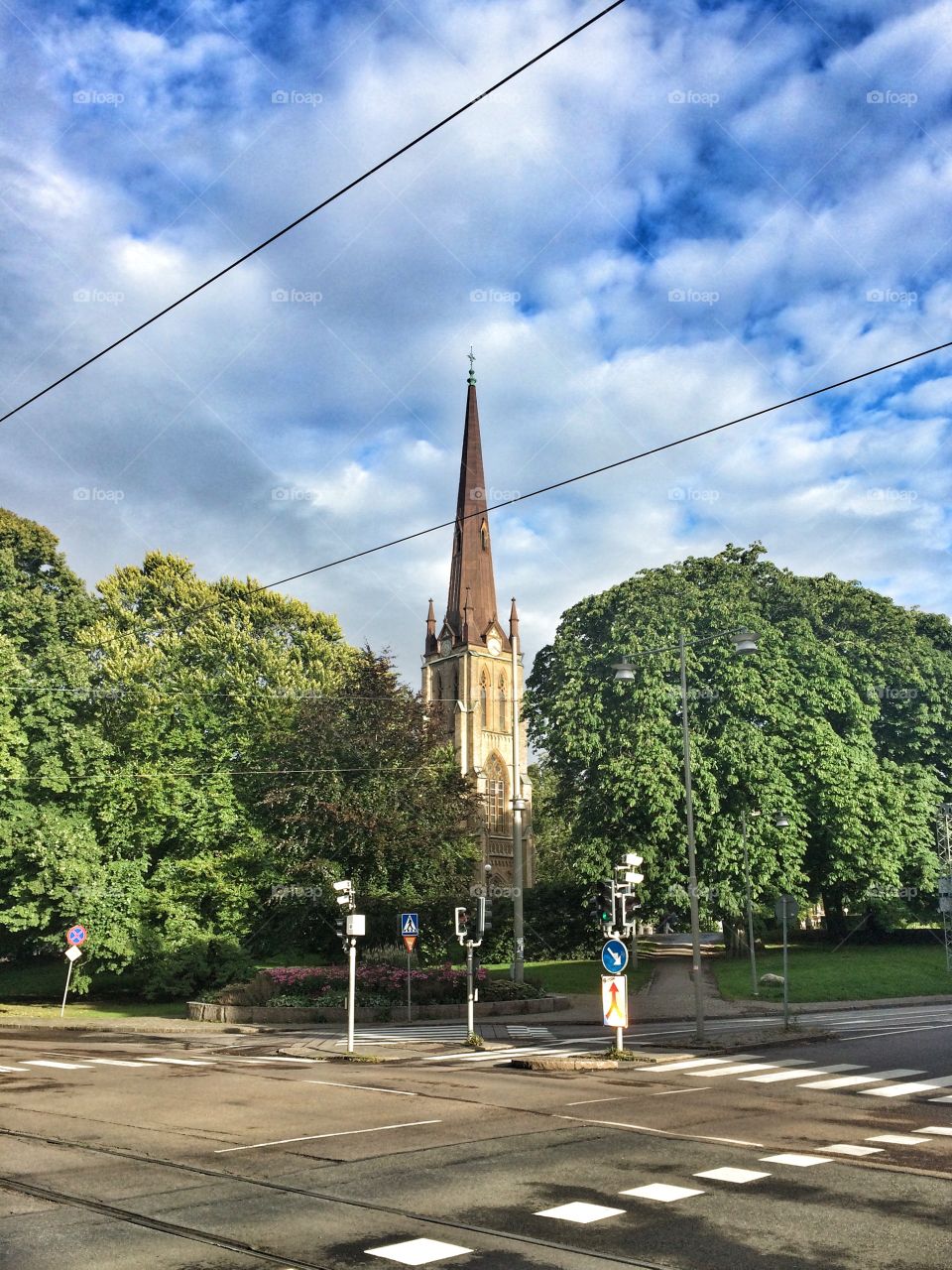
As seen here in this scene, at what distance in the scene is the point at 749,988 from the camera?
118ft

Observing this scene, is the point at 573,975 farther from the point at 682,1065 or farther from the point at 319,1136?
the point at 319,1136

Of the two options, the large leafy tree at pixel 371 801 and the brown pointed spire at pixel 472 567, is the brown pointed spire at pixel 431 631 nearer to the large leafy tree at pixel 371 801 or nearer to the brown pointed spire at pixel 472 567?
the brown pointed spire at pixel 472 567

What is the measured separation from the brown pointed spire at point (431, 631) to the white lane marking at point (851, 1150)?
77279mm

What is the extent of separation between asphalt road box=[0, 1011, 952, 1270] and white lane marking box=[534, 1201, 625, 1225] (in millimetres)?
25

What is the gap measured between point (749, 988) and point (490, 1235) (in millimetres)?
31472

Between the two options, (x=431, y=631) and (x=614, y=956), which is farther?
(x=431, y=631)

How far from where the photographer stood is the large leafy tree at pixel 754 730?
39500 mm

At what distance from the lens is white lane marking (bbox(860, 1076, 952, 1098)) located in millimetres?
14352

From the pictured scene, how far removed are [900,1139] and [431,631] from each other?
79868 mm

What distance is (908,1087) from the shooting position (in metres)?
15.0

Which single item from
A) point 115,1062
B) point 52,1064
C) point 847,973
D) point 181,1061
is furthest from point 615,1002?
point 847,973

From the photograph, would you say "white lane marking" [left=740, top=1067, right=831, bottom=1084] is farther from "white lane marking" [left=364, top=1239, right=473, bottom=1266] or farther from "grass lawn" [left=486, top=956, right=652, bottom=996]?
"grass lawn" [left=486, top=956, right=652, bottom=996]

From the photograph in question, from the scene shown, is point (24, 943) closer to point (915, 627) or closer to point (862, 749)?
point (862, 749)

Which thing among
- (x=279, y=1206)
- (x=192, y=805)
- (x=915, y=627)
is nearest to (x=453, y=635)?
(x=915, y=627)
